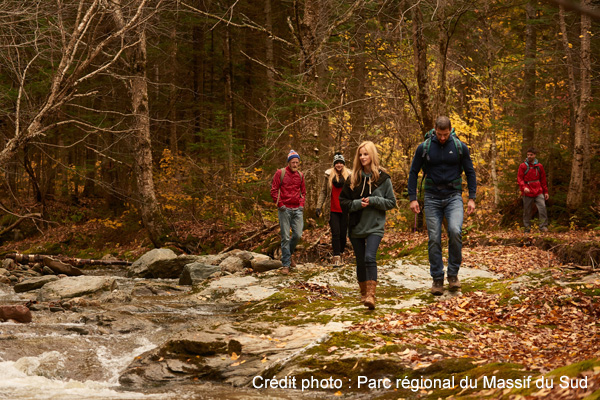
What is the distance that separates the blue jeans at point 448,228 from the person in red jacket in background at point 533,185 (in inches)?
347

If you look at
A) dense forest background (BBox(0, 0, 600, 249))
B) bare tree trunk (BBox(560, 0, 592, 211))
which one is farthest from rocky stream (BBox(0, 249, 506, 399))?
bare tree trunk (BBox(560, 0, 592, 211))

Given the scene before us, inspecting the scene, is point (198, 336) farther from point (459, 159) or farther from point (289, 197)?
point (289, 197)

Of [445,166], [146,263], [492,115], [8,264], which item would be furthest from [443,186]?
[492,115]

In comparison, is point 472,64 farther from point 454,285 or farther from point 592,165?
point 454,285

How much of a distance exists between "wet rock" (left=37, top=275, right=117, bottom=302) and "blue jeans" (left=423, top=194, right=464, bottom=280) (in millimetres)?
7129

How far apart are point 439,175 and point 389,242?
7.62 meters

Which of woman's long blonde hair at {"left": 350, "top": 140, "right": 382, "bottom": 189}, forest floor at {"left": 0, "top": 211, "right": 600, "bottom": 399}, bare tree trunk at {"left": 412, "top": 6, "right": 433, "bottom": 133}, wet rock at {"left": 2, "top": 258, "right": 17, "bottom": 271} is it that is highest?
bare tree trunk at {"left": 412, "top": 6, "right": 433, "bottom": 133}

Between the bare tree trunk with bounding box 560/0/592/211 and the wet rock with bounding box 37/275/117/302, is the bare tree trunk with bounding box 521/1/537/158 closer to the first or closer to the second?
the bare tree trunk with bounding box 560/0/592/211

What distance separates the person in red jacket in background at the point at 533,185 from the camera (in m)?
14.8

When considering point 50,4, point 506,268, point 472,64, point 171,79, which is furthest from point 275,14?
point 506,268

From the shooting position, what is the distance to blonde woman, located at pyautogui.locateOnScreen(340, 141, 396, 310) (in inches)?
269

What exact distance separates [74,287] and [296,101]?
10769 millimetres

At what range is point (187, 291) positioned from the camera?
1109 cm

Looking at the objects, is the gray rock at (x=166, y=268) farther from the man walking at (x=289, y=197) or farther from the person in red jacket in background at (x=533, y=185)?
the person in red jacket in background at (x=533, y=185)
